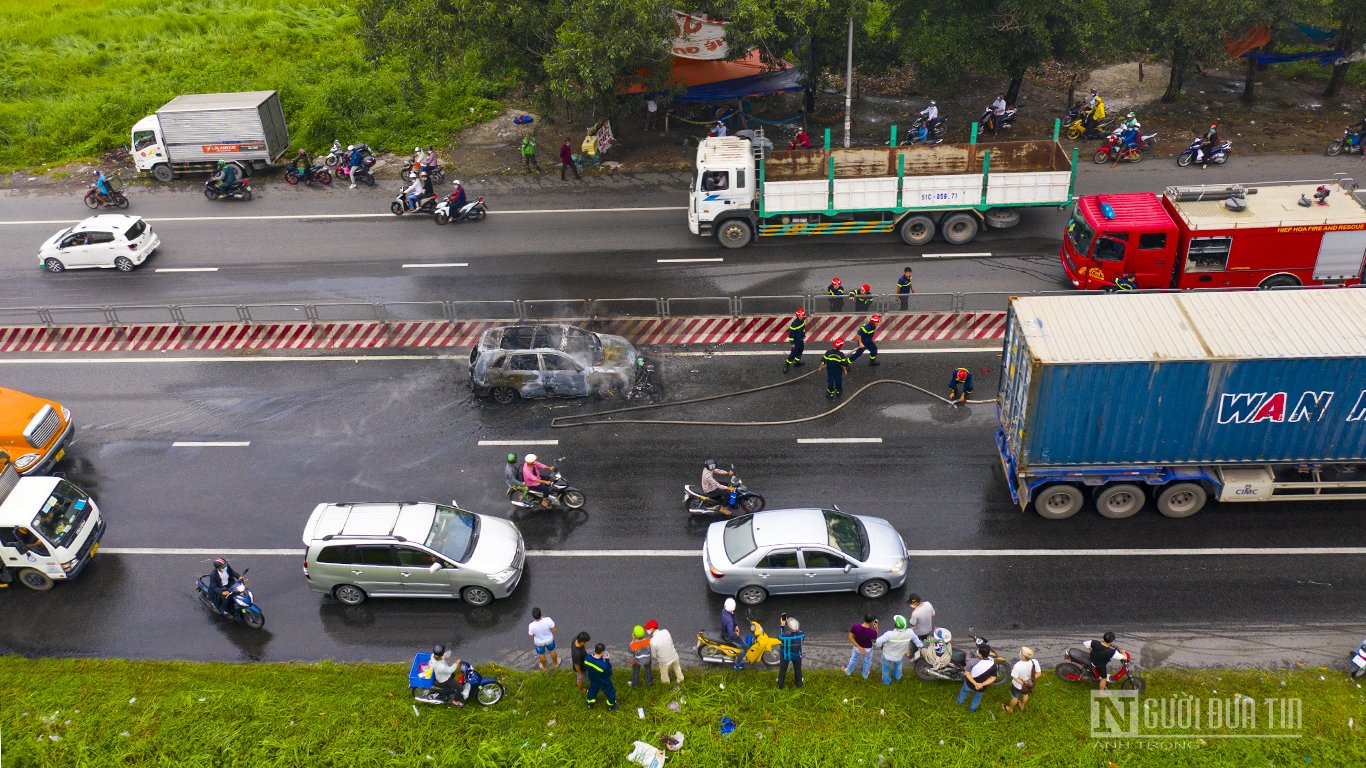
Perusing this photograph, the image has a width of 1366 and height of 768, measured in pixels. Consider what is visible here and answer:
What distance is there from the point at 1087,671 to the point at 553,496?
9.78m

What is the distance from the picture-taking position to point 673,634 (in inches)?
639

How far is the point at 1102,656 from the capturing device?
1427 centimetres

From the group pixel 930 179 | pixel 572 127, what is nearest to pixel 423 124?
pixel 572 127

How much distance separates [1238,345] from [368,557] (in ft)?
49.6

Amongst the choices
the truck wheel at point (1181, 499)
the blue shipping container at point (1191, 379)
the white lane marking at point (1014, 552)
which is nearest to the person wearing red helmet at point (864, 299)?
the blue shipping container at point (1191, 379)

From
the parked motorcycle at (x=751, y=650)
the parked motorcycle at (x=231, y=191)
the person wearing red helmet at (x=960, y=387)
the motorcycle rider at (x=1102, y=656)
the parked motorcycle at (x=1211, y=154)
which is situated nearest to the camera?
the motorcycle rider at (x=1102, y=656)

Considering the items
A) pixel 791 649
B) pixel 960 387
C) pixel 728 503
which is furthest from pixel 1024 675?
pixel 960 387

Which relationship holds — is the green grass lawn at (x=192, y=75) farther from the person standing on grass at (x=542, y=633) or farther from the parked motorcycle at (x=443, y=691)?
the parked motorcycle at (x=443, y=691)

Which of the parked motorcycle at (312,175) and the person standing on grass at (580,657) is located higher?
the parked motorcycle at (312,175)

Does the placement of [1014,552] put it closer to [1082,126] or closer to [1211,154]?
[1211,154]

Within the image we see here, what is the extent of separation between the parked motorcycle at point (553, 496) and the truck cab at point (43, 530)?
25.8 ft

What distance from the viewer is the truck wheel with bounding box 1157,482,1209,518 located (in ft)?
57.2

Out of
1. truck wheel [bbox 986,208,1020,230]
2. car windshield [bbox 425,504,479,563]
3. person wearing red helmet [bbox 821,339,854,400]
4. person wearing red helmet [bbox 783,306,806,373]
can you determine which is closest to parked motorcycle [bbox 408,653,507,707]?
car windshield [bbox 425,504,479,563]

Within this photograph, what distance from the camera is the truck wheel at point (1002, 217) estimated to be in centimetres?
2755
